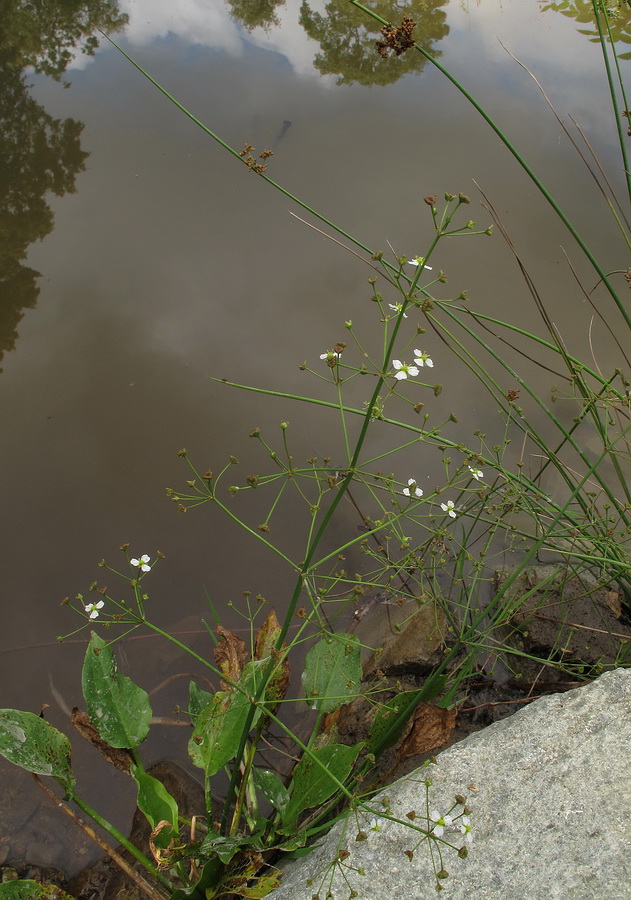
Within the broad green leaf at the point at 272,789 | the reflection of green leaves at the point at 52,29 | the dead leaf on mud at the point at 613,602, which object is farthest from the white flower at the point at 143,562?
the reflection of green leaves at the point at 52,29

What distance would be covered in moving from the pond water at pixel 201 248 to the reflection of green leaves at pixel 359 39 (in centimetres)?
2

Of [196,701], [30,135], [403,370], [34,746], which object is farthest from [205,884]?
[30,135]

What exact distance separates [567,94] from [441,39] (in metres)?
1.08

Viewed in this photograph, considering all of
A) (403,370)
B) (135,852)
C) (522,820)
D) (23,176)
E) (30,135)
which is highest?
(30,135)

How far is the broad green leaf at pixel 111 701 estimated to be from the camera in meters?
1.87

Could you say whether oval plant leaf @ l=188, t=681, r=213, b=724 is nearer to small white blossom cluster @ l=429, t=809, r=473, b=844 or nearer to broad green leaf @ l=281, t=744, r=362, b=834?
broad green leaf @ l=281, t=744, r=362, b=834

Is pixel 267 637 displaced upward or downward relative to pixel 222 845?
upward

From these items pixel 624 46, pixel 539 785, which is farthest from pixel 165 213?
pixel 624 46

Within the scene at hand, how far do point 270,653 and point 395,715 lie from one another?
44 centimetres

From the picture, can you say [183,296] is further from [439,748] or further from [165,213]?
[439,748]

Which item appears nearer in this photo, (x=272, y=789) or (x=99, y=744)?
(x=272, y=789)

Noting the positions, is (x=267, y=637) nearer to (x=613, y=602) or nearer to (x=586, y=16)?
(x=613, y=602)

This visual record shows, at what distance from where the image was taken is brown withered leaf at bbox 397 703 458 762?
1.82 m

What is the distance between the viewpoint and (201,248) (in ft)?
11.1
